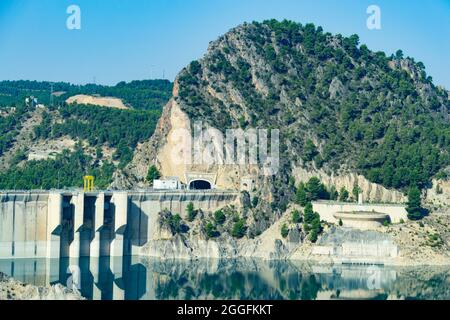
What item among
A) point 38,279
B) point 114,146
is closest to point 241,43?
point 114,146

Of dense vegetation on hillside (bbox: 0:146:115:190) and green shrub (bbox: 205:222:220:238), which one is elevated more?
dense vegetation on hillside (bbox: 0:146:115:190)

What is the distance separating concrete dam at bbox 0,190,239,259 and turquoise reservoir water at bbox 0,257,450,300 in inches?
43.2

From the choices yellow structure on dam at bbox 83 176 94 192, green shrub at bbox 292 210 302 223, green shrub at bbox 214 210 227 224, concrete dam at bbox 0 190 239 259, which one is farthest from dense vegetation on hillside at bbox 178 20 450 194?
concrete dam at bbox 0 190 239 259

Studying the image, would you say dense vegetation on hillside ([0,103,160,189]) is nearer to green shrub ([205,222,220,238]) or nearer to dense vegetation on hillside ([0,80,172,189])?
dense vegetation on hillside ([0,80,172,189])

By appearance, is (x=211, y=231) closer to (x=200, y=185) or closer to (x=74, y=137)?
(x=200, y=185)

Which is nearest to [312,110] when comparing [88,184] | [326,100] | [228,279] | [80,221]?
[326,100]

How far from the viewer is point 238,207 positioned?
109 meters

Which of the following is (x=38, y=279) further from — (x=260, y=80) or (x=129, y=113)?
(x=129, y=113)

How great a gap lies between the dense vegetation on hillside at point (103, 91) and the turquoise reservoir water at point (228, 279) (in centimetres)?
6150

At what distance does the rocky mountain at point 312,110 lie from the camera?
112 m

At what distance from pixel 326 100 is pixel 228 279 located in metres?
29.8

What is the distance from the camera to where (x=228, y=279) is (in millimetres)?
96562

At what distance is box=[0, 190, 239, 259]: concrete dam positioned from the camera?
101000mm

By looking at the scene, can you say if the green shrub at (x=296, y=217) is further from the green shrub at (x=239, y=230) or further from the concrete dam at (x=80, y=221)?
the concrete dam at (x=80, y=221)
